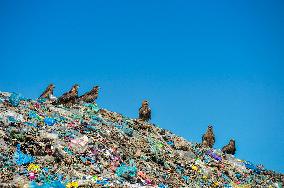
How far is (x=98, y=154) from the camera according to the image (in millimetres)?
19250

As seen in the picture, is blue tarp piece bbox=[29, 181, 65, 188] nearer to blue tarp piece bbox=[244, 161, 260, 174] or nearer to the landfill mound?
the landfill mound

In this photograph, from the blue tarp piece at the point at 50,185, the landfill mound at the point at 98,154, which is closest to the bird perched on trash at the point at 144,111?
the landfill mound at the point at 98,154

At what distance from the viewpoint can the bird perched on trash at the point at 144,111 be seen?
1148 inches

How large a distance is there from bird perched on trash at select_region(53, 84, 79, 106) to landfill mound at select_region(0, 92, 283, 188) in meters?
0.67

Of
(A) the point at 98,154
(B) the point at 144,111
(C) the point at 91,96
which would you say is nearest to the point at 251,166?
(B) the point at 144,111

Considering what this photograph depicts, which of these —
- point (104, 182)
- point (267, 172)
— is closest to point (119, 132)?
point (104, 182)

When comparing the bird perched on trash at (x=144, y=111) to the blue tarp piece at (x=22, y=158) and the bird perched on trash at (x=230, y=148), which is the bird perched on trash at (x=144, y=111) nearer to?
the bird perched on trash at (x=230, y=148)

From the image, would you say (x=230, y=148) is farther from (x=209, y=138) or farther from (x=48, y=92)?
(x=48, y=92)

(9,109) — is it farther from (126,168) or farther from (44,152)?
(126,168)

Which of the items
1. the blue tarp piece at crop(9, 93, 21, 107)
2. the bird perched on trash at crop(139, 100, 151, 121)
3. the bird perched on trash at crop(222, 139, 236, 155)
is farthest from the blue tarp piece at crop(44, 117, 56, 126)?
the bird perched on trash at crop(222, 139, 236, 155)

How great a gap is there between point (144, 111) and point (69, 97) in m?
5.18

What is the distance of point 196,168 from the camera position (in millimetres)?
23844

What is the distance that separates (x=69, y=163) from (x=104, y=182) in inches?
78.9

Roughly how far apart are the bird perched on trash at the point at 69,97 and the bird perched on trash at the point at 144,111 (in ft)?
14.8
